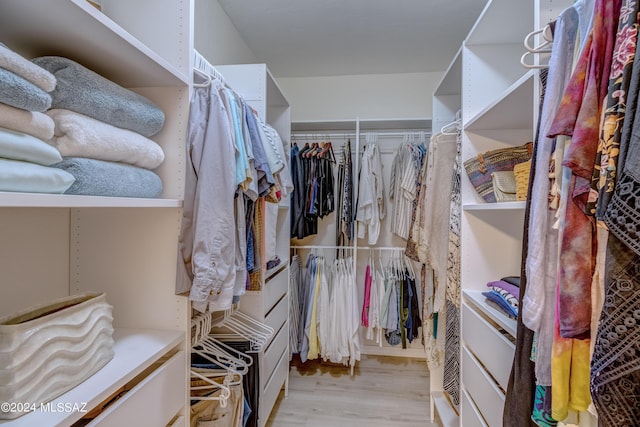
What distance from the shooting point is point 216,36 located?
6.61ft

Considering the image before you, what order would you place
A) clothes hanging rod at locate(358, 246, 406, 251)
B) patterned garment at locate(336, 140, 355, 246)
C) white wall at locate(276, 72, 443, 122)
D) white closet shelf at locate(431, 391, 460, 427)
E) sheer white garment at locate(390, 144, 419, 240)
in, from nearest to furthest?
white closet shelf at locate(431, 391, 460, 427) → sheer white garment at locate(390, 144, 419, 240) → patterned garment at locate(336, 140, 355, 246) → clothes hanging rod at locate(358, 246, 406, 251) → white wall at locate(276, 72, 443, 122)

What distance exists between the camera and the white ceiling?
2.02 m

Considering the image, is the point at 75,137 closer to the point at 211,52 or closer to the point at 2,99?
the point at 2,99

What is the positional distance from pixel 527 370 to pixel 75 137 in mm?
1134

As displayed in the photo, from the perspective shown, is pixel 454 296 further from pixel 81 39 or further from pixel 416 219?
pixel 81 39

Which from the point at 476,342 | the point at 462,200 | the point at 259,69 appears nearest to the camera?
the point at 476,342

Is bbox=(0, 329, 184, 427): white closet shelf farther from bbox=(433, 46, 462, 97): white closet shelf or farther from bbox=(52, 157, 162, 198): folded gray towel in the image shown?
bbox=(433, 46, 462, 97): white closet shelf

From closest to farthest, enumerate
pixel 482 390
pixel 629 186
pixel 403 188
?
pixel 629 186
pixel 482 390
pixel 403 188

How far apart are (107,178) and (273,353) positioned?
1.52 meters

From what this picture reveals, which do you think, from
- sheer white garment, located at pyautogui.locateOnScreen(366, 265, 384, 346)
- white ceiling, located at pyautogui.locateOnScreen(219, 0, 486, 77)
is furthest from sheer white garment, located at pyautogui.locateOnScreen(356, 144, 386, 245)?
white ceiling, located at pyautogui.locateOnScreen(219, 0, 486, 77)

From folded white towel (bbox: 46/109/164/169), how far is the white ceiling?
1.66 meters

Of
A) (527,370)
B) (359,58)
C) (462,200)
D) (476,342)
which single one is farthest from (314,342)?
(359,58)

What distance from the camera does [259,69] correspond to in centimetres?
175

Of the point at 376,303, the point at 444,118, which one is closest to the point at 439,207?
the point at 444,118
